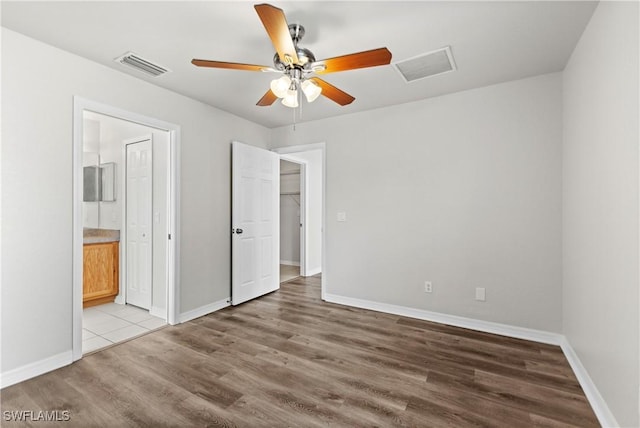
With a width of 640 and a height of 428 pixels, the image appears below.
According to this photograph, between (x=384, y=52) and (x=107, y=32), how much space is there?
198 centimetres

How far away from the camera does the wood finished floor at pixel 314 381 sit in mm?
1792

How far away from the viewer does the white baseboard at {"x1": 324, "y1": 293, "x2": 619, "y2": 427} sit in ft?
5.87

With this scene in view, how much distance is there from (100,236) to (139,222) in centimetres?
72

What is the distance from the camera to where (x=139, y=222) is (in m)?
3.72

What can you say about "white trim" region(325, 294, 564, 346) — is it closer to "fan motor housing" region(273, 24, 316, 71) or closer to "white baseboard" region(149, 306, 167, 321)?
"white baseboard" region(149, 306, 167, 321)

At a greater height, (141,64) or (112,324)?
(141,64)

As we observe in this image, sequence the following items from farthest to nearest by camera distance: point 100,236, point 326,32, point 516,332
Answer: point 100,236 < point 516,332 < point 326,32

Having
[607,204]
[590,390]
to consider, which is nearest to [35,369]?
[590,390]

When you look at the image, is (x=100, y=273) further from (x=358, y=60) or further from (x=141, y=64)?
(x=358, y=60)

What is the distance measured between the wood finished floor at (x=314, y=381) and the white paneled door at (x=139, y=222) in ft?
3.05

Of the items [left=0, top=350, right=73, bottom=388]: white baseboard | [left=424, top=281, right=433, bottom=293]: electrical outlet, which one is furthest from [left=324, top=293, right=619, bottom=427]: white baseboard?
[left=0, top=350, right=73, bottom=388]: white baseboard

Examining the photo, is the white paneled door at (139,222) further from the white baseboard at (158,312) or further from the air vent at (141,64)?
the air vent at (141,64)

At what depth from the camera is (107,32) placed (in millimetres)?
2139

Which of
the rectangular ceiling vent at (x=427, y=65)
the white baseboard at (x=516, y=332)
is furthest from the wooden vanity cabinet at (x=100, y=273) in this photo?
the rectangular ceiling vent at (x=427, y=65)
